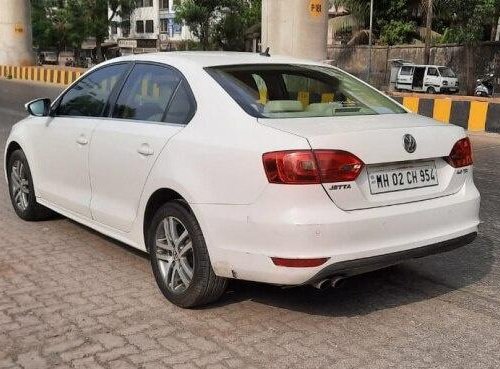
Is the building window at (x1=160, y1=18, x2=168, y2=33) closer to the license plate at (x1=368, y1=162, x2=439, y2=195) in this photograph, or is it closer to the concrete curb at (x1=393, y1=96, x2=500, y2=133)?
the concrete curb at (x1=393, y1=96, x2=500, y2=133)

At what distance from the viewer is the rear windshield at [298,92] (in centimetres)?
392

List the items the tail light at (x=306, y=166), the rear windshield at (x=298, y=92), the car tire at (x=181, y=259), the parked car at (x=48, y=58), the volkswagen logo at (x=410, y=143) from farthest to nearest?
the parked car at (x=48, y=58) < the rear windshield at (x=298, y=92) < the car tire at (x=181, y=259) < the volkswagen logo at (x=410, y=143) < the tail light at (x=306, y=166)

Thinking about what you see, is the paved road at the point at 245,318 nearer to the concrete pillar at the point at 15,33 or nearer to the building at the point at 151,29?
the concrete pillar at the point at 15,33

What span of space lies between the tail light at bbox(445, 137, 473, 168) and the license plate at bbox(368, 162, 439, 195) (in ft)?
0.52

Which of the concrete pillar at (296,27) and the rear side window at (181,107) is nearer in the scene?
the rear side window at (181,107)

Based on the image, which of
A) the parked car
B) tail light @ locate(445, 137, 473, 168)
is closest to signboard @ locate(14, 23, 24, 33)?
tail light @ locate(445, 137, 473, 168)

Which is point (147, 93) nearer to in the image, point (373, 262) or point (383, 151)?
point (383, 151)

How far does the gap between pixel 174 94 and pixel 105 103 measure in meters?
0.84

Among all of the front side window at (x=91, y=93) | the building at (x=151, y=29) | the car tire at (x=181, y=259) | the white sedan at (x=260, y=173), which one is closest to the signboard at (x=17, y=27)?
the front side window at (x=91, y=93)

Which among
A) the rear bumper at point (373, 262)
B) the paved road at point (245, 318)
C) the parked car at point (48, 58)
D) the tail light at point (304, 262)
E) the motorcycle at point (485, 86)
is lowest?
the parked car at point (48, 58)

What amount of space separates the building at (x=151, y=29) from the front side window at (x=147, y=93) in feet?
222

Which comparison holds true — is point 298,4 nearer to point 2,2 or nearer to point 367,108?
point 367,108

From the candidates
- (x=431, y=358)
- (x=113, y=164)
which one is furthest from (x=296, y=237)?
(x=113, y=164)

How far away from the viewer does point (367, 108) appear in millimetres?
4273
